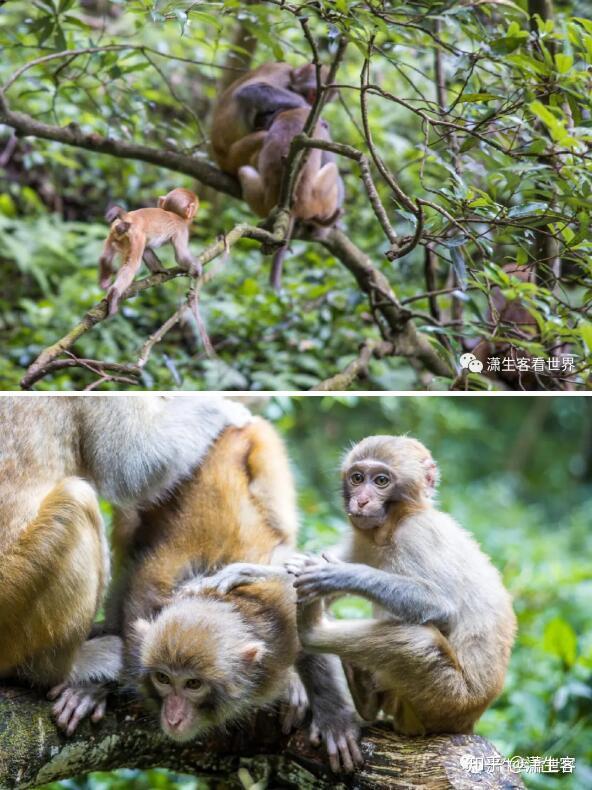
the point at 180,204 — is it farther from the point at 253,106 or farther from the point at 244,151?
the point at 253,106

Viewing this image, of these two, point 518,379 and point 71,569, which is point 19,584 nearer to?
point 71,569

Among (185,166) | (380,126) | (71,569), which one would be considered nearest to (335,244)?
(185,166)

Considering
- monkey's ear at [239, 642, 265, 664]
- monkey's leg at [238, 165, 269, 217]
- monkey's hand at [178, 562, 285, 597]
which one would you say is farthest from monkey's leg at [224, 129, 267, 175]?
monkey's ear at [239, 642, 265, 664]

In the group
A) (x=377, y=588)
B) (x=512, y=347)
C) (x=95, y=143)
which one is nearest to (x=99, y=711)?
(x=377, y=588)

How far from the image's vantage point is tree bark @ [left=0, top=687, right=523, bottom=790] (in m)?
2.34

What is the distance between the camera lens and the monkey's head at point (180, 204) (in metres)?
3.12

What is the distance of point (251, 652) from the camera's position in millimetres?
2326

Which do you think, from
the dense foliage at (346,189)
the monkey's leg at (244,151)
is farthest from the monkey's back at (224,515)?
the monkey's leg at (244,151)

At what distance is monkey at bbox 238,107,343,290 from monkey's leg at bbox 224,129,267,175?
7cm

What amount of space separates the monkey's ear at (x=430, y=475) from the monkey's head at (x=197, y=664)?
602 mm

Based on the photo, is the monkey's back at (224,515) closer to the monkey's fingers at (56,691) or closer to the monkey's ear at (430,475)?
the monkey's fingers at (56,691)

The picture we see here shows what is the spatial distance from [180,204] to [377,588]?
1.51 meters

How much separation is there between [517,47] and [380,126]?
2868 millimetres

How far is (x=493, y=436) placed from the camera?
6.48 meters
